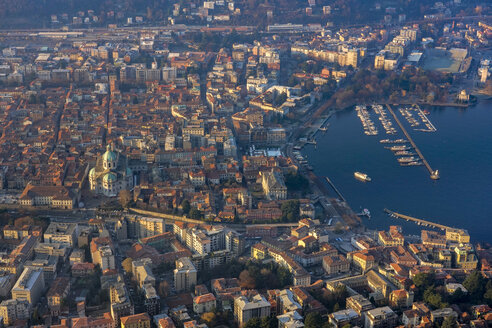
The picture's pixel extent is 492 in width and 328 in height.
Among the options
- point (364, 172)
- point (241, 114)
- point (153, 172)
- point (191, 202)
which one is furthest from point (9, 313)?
point (241, 114)

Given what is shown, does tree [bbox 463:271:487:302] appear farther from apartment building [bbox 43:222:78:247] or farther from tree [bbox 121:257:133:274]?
apartment building [bbox 43:222:78:247]

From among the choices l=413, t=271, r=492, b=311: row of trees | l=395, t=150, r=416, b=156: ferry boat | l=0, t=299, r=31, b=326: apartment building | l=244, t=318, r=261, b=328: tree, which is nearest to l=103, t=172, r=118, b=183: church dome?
l=0, t=299, r=31, b=326: apartment building

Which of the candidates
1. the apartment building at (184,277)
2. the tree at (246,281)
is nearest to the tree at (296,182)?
the tree at (246,281)

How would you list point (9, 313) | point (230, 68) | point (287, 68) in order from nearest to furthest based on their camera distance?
point (9, 313), point (230, 68), point (287, 68)

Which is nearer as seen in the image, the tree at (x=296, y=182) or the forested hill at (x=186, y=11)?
the tree at (x=296, y=182)

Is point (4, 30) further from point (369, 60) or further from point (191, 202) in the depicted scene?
point (191, 202)

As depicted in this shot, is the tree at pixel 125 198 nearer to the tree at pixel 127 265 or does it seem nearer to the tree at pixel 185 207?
the tree at pixel 185 207
